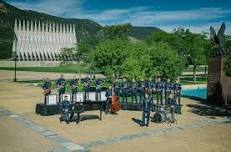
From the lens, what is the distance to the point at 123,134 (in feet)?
55.8

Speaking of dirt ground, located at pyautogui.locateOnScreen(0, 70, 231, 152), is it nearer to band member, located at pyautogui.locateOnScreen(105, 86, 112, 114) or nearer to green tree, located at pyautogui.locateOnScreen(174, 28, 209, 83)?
band member, located at pyautogui.locateOnScreen(105, 86, 112, 114)

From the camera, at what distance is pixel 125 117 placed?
21734 mm

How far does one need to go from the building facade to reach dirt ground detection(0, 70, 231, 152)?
395 ft

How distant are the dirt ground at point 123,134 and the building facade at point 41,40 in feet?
395

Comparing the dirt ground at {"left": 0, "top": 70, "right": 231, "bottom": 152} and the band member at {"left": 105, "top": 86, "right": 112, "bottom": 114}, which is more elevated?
the band member at {"left": 105, "top": 86, "right": 112, "bottom": 114}

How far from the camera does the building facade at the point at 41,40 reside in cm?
14190

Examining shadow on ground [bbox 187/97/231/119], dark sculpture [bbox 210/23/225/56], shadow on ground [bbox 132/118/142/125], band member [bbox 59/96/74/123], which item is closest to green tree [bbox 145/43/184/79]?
dark sculpture [bbox 210/23/225/56]

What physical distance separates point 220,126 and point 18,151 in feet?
39.4

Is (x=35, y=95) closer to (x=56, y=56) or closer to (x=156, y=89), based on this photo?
(x=156, y=89)

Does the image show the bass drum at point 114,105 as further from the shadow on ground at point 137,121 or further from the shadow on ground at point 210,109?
the shadow on ground at point 210,109

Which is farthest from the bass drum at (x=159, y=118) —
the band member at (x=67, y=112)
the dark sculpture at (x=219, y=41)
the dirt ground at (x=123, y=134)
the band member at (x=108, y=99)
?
the dark sculpture at (x=219, y=41)

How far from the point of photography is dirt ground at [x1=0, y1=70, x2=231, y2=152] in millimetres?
14672

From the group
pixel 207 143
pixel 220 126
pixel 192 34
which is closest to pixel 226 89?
pixel 220 126

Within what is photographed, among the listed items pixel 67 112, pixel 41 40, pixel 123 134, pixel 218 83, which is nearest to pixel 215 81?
pixel 218 83
